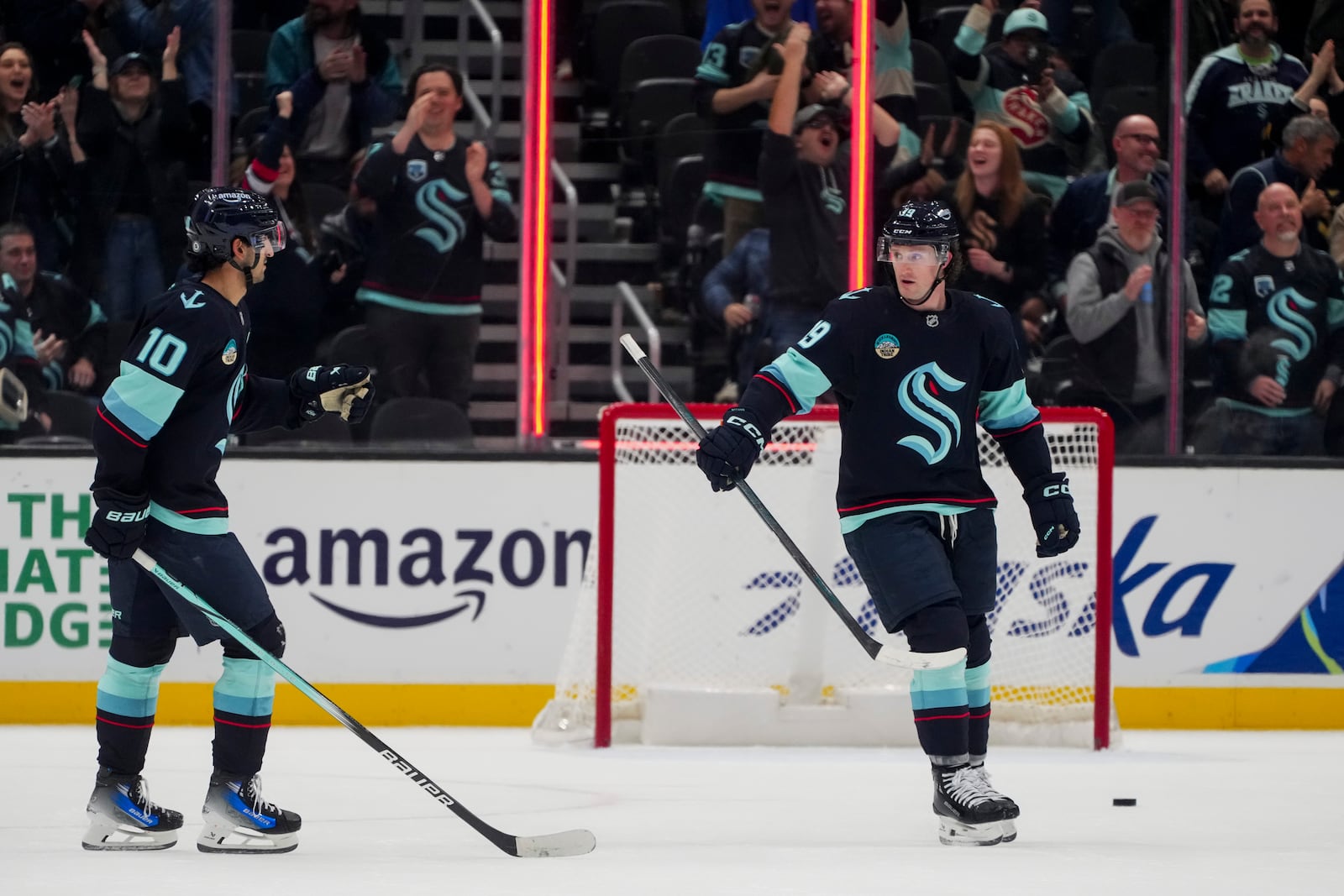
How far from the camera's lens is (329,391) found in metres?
3.73

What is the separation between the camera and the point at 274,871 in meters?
3.33

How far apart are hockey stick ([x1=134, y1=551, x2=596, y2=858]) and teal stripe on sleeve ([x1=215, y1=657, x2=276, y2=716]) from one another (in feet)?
0.09

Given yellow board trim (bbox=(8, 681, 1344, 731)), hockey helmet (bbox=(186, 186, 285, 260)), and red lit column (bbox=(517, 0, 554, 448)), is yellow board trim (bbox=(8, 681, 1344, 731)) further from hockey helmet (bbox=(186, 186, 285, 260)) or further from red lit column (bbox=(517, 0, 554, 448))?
hockey helmet (bbox=(186, 186, 285, 260))

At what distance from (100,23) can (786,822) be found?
135 inches

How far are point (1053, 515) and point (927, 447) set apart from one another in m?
0.30

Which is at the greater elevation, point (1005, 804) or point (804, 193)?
point (804, 193)

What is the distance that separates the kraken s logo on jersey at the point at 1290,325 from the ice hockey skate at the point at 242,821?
3.75 m

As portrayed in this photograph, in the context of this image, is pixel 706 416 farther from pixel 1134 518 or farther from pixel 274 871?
pixel 274 871

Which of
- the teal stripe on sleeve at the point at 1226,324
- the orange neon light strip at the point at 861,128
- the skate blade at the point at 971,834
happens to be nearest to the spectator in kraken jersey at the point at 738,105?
the orange neon light strip at the point at 861,128

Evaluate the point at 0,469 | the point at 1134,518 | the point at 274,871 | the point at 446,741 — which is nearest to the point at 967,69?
the point at 1134,518

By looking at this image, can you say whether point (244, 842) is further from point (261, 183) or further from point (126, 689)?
point (261, 183)

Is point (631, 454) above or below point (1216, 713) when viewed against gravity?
above

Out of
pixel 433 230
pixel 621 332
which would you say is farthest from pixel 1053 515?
pixel 433 230

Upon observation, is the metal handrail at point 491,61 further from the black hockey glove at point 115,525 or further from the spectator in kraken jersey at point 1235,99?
the black hockey glove at point 115,525
